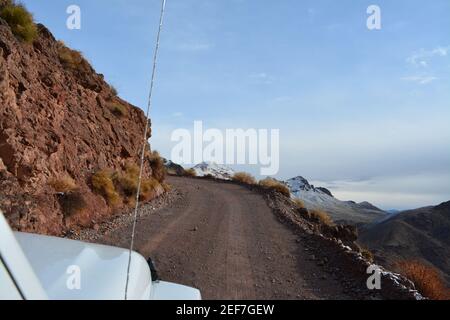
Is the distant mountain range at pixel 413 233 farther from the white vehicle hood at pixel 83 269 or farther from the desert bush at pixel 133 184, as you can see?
the white vehicle hood at pixel 83 269

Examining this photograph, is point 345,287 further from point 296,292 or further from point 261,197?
point 261,197

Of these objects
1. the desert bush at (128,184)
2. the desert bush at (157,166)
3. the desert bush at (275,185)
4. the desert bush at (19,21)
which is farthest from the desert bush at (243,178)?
the desert bush at (19,21)

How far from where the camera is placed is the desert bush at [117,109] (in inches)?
873

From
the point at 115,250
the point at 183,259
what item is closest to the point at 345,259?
the point at 183,259

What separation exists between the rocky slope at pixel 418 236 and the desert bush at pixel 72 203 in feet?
151

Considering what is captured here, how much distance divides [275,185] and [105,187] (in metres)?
17.2

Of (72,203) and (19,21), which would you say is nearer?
(72,203)

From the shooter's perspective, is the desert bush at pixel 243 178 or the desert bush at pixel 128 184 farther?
the desert bush at pixel 243 178

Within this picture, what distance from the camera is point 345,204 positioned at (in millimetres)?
121812

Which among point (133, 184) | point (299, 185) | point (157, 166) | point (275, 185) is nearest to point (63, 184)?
point (133, 184)

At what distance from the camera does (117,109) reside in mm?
22656

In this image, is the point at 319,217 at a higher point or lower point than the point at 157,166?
lower

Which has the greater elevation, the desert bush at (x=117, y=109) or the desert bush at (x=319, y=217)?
the desert bush at (x=117, y=109)

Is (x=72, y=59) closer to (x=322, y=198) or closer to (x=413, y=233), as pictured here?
(x=413, y=233)
